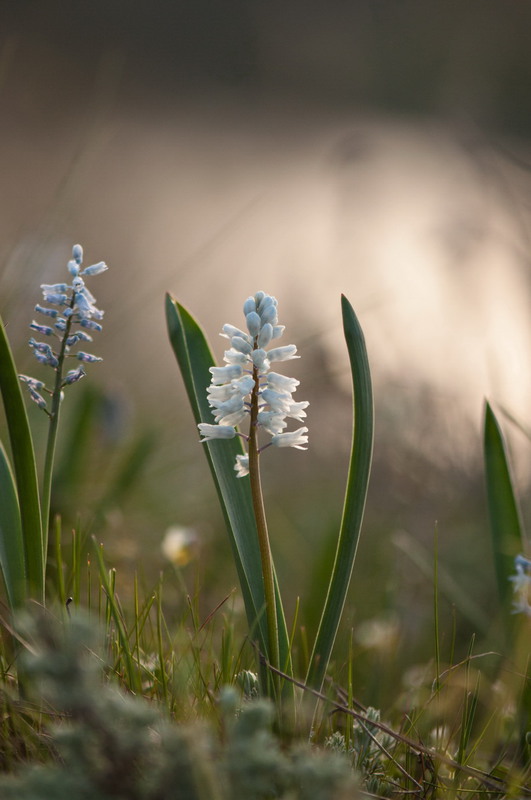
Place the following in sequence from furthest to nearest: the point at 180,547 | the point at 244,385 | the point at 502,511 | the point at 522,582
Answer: the point at 180,547 → the point at 502,511 → the point at 522,582 → the point at 244,385

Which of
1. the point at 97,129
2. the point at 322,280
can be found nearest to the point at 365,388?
the point at 97,129

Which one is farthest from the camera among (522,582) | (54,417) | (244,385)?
(522,582)

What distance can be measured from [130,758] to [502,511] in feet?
2.77

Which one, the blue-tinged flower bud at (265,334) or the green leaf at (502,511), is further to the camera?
the green leaf at (502,511)

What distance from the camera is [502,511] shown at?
1.30 meters

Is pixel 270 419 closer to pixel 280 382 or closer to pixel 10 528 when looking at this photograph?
pixel 280 382

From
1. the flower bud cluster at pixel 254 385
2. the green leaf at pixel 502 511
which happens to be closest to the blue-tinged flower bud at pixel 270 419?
the flower bud cluster at pixel 254 385

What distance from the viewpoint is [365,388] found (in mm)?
982

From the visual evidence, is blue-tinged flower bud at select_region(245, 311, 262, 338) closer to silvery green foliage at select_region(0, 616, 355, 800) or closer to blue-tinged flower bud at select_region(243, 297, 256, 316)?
blue-tinged flower bud at select_region(243, 297, 256, 316)

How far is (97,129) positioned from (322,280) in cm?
165

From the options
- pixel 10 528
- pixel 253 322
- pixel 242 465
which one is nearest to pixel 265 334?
pixel 253 322

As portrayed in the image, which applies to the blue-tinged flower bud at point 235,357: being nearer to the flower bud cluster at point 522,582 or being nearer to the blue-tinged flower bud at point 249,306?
the blue-tinged flower bud at point 249,306

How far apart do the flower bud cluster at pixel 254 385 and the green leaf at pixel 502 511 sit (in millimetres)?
476

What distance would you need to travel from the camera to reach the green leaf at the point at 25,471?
38.7 inches
